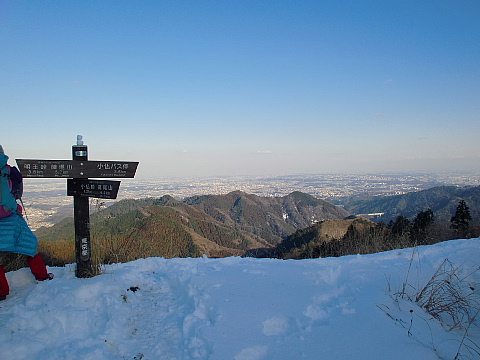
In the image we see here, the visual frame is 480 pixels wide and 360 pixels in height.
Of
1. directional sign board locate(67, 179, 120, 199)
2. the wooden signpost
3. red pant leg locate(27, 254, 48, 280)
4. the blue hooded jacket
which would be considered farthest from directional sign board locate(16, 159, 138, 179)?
red pant leg locate(27, 254, 48, 280)

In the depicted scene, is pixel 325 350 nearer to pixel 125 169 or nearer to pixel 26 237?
pixel 125 169

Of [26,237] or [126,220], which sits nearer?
[26,237]

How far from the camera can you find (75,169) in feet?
12.6

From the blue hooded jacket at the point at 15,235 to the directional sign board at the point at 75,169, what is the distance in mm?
365

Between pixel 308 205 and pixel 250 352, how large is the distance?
155 meters

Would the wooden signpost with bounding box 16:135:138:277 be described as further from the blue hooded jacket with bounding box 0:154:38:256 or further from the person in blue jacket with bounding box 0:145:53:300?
the blue hooded jacket with bounding box 0:154:38:256

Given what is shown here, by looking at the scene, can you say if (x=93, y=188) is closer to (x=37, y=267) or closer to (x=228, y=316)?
(x=37, y=267)

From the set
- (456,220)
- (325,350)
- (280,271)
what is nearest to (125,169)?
(280,271)

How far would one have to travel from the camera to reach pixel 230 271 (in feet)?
13.6

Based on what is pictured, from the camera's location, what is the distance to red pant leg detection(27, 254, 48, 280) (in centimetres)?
363

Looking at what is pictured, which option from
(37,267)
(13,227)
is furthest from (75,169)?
(37,267)

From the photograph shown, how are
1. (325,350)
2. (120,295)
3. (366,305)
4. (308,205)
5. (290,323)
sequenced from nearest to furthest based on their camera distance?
1. (325,350)
2. (290,323)
3. (366,305)
4. (120,295)
5. (308,205)

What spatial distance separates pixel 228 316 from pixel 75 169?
294cm

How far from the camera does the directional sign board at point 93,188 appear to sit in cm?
379
